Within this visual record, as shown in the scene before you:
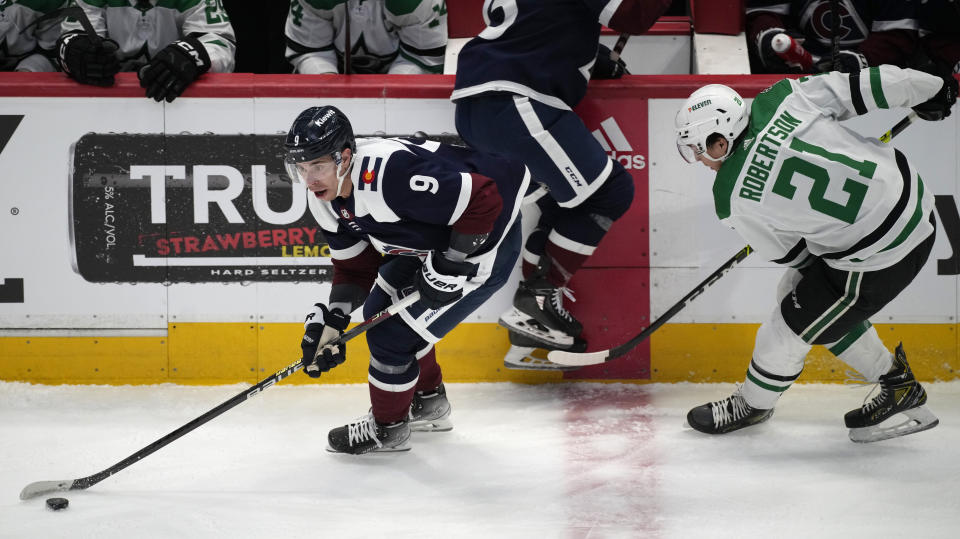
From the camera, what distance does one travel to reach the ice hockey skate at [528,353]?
384 cm

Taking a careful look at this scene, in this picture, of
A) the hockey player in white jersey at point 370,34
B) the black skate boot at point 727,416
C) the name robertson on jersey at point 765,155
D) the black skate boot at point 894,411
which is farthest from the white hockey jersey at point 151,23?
the black skate boot at point 894,411

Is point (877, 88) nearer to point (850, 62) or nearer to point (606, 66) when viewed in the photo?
point (850, 62)

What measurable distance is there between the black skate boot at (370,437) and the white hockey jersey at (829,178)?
4.11 ft

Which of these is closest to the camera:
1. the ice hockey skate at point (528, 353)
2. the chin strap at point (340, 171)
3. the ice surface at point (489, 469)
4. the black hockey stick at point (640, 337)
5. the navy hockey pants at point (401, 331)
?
the ice surface at point (489, 469)

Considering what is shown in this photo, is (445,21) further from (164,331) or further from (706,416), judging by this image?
(706,416)

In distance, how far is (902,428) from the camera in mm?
3279

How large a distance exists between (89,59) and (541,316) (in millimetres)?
1941

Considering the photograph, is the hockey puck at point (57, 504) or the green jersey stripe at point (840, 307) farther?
the green jersey stripe at point (840, 307)

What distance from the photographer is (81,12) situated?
397 centimetres

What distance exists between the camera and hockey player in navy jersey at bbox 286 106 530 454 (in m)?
2.82

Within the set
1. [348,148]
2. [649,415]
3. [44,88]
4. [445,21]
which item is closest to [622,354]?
[649,415]

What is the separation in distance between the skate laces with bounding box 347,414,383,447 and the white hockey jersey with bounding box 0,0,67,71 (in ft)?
7.57

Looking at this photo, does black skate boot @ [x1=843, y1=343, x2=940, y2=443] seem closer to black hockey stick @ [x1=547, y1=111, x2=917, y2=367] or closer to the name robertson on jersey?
black hockey stick @ [x1=547, y1=111, x2=917, y2=367]

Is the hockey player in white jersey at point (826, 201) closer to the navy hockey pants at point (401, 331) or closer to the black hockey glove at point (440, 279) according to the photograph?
the navy hockey pants at point (401, 331)
